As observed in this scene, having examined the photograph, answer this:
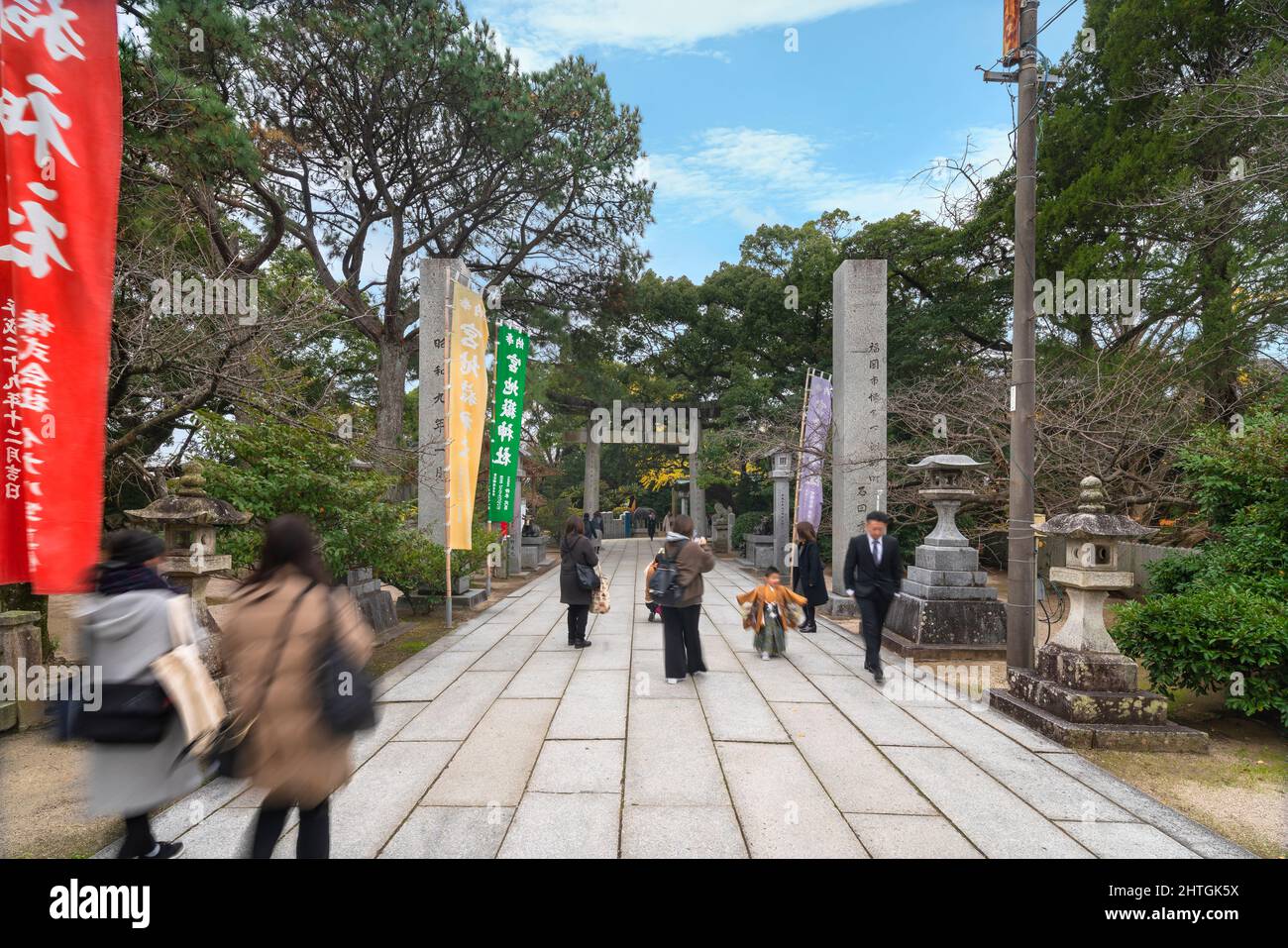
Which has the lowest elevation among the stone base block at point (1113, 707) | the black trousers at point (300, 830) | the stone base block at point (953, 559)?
the stone base block at point (1113, 707)

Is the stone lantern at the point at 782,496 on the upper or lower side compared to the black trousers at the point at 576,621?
upper

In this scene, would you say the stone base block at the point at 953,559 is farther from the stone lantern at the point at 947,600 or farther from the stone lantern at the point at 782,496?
the stone lantern at the point at 782,496

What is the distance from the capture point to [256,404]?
5.57 metres

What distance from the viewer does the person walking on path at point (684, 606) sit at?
5.90 meters

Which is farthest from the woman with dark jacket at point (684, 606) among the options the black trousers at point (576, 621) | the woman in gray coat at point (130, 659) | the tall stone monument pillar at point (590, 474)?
the tall stone monument pillar at point (590, 474)

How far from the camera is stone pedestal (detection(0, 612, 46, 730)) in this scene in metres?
4.78

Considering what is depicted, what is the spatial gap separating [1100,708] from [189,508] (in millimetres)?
6776

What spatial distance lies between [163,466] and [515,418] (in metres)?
5.09

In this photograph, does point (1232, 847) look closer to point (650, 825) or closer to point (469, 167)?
point (650, 825)

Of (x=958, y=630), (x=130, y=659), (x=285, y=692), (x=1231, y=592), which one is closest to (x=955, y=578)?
(x=958, y=630)

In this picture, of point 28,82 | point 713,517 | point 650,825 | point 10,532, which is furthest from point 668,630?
point 713,517

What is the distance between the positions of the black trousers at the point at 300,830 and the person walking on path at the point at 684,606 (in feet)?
12.3

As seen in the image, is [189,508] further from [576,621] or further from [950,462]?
[950,462]

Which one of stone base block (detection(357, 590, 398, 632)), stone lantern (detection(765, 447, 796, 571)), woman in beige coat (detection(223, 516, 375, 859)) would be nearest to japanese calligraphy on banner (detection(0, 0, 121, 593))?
woman in beige coat (detection(223, 516, 375, 859))
